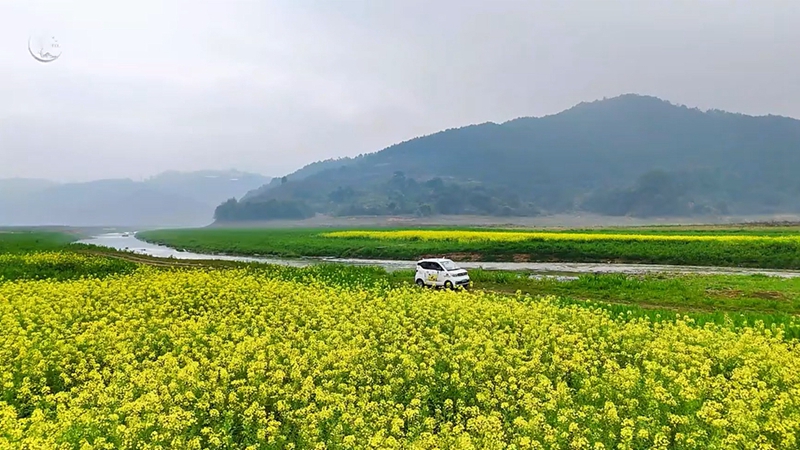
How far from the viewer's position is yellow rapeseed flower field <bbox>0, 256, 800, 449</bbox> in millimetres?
8867

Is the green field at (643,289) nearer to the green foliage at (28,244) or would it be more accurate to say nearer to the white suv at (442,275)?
the white suv at (442,275)

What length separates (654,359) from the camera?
12.8m

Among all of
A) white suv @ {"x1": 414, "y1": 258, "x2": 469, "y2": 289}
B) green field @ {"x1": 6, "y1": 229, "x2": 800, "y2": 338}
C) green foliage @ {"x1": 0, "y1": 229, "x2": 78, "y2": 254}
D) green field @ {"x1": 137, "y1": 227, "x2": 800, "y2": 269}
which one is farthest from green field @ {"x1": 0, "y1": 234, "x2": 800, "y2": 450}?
green foliage @ {"x1": 0, "y1": 229, "x2": 78, "y2": 254}

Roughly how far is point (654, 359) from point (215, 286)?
1795cm

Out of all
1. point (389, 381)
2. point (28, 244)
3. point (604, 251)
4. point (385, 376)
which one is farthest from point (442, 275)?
point (28, 244)

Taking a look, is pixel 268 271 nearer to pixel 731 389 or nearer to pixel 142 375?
pixel 142 375

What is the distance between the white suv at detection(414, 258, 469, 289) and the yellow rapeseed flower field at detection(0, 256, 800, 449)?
10.2 m

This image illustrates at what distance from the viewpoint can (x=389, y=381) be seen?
11.7 metres

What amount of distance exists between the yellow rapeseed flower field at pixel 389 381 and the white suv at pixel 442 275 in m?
10.2

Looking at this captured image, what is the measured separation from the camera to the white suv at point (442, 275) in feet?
95.4

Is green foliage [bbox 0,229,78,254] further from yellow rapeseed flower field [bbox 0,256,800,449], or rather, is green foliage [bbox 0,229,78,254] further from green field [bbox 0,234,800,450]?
yellow rapeseed flower field [bbox 0,256,800,449]

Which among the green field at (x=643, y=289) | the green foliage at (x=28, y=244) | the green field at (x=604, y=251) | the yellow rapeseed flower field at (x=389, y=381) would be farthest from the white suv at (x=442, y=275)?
the green foliage at (x=28, y=244)

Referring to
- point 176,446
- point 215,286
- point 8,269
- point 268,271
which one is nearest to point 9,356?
point 176,446

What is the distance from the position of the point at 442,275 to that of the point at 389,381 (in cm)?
1781
